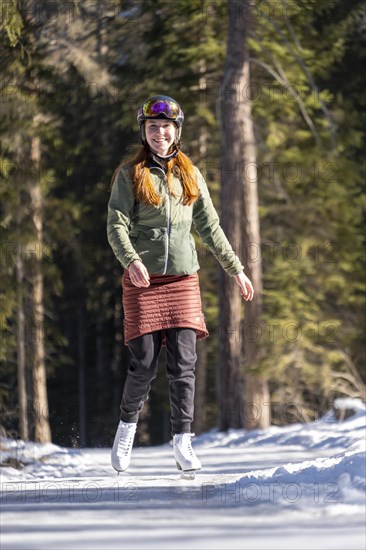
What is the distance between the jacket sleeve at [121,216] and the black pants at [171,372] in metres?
0.57

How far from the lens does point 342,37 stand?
57.6 ft

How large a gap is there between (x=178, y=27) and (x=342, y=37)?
306cm

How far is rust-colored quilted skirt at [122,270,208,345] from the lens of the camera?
6.07 m

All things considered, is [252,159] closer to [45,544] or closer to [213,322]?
[213,322]

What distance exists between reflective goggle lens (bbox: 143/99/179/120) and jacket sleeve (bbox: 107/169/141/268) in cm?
39

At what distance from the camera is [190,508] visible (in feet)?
15.1

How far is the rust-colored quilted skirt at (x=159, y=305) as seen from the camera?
6.07 m

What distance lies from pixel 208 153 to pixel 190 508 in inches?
579

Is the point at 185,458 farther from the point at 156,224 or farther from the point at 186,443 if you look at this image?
the point at 156,224

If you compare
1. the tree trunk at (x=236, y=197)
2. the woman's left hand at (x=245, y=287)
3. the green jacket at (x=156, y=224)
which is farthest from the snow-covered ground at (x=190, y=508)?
the tree trunk at (x=236, y=197)

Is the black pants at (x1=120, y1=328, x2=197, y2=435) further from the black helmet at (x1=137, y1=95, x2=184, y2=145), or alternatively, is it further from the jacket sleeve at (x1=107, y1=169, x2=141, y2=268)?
the black helmet at (x1=137, y1=95, x2=184, y2=145)

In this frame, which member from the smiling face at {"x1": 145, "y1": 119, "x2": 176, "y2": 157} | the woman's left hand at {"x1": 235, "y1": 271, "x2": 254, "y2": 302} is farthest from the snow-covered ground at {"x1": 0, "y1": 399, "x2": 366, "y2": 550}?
the smiling face at {"x1": 145, "y1": 119, "x2": 176, "y2": 157}

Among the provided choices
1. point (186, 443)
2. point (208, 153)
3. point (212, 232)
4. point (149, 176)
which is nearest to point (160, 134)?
point (149, 176)

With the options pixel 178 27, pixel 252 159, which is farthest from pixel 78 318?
pixel 252 159
